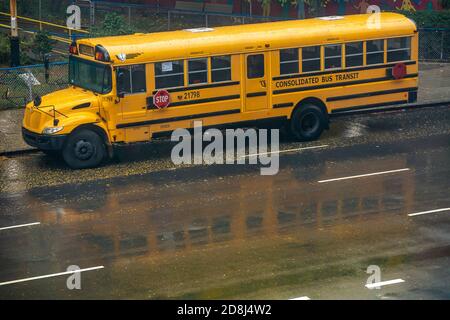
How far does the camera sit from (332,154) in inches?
886

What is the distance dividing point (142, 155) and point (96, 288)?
8.68 meters

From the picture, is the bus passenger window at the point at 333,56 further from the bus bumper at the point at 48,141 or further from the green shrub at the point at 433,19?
the green shrub at the point at 433,19

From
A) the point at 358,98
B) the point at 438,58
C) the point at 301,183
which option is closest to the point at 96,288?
the point at 301,183

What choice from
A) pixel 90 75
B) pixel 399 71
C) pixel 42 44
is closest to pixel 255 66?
pixel 90 75

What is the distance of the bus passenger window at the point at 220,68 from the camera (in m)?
22.5

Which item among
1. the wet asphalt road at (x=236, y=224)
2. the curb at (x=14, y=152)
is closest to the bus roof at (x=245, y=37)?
the wet asphalt road at (x=236, y=224)

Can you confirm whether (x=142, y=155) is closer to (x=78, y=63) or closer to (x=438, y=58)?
(x=78, y=63)

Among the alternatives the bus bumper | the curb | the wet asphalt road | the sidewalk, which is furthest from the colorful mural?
the bus bumper

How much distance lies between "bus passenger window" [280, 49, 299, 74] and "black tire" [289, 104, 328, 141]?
100 centimetres

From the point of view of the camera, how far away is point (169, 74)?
2208cm

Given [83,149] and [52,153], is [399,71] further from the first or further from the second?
[52,153]

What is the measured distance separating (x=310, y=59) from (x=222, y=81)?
7.66ft
